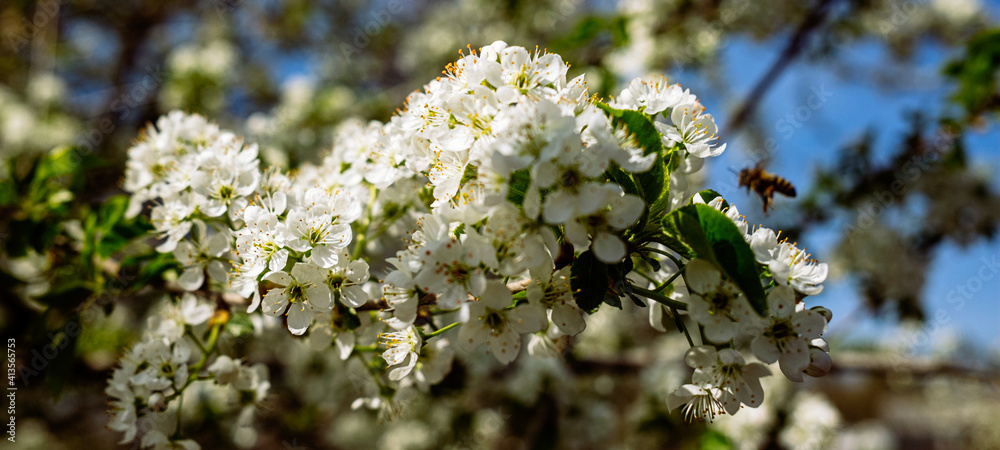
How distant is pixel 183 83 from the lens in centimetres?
416

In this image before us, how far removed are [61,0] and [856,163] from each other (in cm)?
661

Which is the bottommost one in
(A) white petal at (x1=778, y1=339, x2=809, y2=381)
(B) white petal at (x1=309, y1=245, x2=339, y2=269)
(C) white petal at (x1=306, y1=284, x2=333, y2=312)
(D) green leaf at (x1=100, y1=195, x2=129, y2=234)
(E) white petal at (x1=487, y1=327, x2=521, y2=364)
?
(D) green leaf at (x1=100, y1=195, x2=129, y2=234)

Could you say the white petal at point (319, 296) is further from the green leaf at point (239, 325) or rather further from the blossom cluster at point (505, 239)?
the green leaf at point (239, 325)

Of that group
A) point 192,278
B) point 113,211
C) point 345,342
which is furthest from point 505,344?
point 113,211

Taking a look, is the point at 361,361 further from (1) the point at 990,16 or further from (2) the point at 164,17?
(1) the point at 990,16

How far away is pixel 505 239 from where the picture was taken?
3.23 feet

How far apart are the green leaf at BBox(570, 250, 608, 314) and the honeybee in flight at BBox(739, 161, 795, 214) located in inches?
47.2

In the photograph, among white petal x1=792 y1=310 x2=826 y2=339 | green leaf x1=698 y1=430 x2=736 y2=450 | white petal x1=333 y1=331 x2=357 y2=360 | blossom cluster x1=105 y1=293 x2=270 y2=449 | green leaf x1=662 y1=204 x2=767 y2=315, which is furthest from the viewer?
green leaf x1=698 y1=430 x2=736 y2=450

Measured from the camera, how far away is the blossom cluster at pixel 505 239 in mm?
973

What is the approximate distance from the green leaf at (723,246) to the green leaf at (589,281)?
17 cm

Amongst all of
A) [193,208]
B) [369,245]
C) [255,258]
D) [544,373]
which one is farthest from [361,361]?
[544,373]

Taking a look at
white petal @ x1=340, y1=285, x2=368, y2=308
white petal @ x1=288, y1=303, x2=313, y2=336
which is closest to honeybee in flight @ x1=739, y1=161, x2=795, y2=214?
white petal @ x1=340, y1=285, x2=368, y2=308

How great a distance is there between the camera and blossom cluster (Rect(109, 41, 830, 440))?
3.19 feet

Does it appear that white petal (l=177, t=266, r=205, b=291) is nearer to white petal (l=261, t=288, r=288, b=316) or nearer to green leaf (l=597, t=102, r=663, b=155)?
white petal (l=261, t=288, r=288, b=316)
